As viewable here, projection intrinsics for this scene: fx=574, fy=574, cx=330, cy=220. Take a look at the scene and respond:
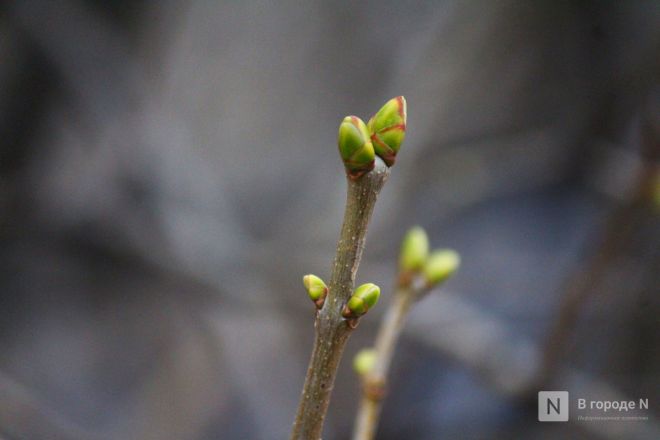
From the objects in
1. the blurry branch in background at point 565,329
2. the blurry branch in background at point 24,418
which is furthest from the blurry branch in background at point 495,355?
the blurry branch in background at point 24,418

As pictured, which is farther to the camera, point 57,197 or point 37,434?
point 57,197

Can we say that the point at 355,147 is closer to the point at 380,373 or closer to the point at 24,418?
the point at 380,373

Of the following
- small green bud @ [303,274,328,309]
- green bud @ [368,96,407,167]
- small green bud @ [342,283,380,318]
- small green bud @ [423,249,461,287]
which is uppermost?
small green bud @ [423,249,461,287]

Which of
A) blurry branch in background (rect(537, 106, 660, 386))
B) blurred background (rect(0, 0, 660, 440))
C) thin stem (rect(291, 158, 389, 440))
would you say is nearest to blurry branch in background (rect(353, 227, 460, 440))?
thin stem (rect(291, 158, 389, 440))

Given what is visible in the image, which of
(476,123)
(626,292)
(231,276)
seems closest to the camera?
(626,292)

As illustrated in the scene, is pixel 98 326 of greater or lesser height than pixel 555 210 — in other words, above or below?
below

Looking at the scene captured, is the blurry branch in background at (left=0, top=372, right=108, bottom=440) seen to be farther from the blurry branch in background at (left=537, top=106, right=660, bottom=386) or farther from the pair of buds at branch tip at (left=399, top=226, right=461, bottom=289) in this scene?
the blurry branch in background at (left=537, top=106, right=660, bottom=386)

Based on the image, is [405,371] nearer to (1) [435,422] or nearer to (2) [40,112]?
(1) [435,422]

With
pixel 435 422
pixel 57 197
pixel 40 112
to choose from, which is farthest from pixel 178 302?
pixel 435 422
